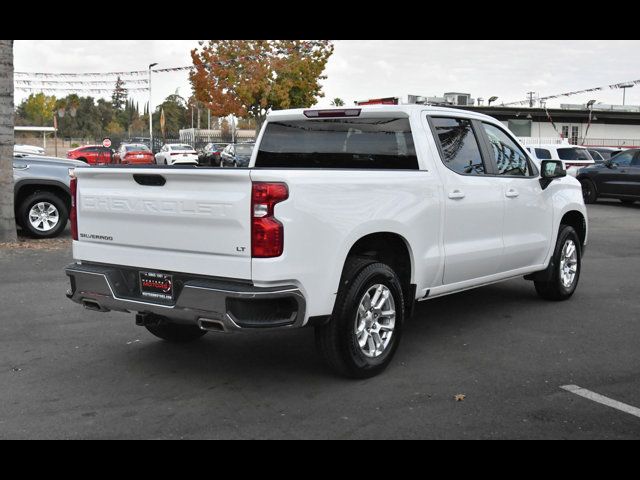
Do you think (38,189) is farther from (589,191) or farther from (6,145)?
(589,191)

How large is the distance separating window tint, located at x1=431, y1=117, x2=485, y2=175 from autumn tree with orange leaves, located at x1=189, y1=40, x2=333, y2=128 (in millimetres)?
34054

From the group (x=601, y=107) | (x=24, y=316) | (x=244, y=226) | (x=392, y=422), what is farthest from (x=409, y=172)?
(x=601, y=107)

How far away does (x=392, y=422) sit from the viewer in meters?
4.33

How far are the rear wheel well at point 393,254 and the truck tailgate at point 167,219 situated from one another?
3.81 ft

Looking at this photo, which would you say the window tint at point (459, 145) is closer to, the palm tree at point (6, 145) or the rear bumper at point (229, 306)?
the rear bumper at point (229, 306)

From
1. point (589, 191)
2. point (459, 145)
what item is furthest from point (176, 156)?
point (459, 145)

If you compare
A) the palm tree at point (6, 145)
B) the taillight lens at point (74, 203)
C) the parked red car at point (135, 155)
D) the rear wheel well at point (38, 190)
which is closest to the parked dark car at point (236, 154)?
the parked red car at point (135, 155)

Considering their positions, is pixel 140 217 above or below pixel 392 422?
above

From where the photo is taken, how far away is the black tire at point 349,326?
4.88 m

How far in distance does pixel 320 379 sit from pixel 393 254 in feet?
3.67

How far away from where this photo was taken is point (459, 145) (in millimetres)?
6270

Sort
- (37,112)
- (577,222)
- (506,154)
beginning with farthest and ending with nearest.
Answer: (37,112) < (577,222) < (506,154)
